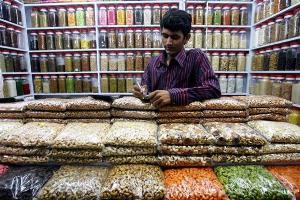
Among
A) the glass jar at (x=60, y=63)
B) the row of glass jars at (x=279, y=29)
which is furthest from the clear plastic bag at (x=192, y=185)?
the glass jar at (x=60, y=63)

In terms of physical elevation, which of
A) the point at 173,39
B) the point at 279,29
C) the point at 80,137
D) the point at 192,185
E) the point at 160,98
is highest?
the point at 279,29

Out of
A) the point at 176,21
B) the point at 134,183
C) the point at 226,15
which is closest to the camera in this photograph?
the point at 134,183

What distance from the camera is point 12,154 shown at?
72 centimetres

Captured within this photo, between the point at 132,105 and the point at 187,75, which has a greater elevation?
the point at 187,75

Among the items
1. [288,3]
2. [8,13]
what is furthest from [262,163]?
[8,13]

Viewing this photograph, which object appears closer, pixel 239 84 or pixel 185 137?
pixel 185 137

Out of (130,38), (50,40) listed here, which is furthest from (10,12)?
(130,38)

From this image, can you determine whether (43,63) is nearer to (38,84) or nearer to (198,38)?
(38,84)

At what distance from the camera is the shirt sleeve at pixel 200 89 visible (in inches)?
32.4

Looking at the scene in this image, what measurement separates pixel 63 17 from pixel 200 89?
2.35m

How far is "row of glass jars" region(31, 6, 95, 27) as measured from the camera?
8.48 ft

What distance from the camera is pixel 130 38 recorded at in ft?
8.53

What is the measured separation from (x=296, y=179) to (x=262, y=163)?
4.1 inches

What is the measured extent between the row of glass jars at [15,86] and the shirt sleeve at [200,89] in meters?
2.09
